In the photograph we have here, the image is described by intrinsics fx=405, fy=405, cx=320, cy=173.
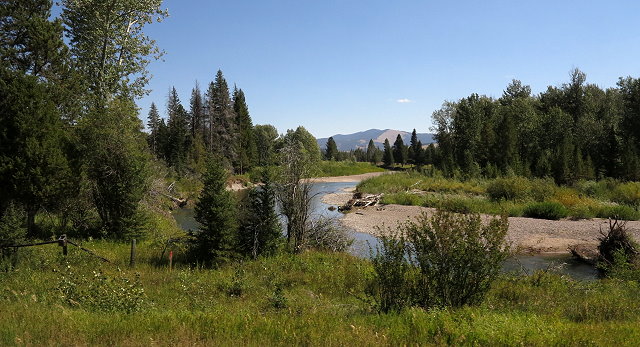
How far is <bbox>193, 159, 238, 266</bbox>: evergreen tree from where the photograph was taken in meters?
12.2

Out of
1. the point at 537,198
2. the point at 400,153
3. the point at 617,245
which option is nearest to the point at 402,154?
the point at 400,153

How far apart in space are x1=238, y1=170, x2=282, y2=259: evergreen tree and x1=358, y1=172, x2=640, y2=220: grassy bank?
1202cm

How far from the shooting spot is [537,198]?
33.2 m

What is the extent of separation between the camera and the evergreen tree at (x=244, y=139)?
6475 centimetres

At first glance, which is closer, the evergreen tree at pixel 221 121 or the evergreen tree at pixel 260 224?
the evergreen tree at pixel 260 224

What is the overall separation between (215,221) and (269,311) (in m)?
5.36

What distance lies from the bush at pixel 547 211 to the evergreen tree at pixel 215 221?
23.9 metres

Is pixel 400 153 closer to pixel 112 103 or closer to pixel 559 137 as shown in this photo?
pixel 559 137

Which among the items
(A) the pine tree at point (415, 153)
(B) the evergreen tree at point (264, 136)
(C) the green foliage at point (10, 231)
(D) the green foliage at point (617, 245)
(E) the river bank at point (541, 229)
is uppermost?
(B) the evergreen tree at point (264, 136)

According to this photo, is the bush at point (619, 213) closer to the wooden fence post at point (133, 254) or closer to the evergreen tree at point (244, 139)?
the wooden fence post at point (133, 254)

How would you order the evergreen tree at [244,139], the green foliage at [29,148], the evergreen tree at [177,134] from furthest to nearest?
the evergreen tree at [244,139] → the evergreen tree at [177,134] → the green foliage at [29,148]

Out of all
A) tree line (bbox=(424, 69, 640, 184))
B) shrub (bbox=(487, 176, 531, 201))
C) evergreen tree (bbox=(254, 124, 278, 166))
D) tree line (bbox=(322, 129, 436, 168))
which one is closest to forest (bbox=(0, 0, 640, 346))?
shrub (bbox=(487, 176, 531, 201))

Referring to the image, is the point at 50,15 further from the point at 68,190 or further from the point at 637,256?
the point at 637,256

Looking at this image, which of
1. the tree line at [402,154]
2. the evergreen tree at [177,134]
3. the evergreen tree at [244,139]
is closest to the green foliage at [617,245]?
the evergreen tree at [177,134]
